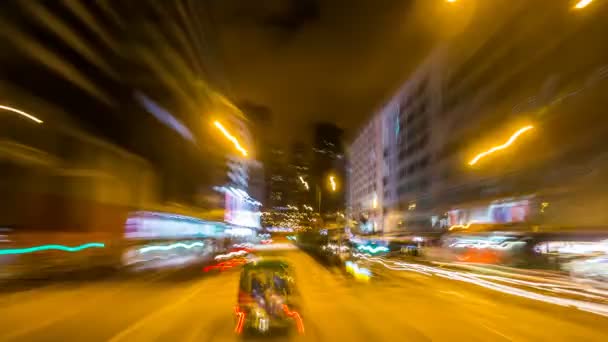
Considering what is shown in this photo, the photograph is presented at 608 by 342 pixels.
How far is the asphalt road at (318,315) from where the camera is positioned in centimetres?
979

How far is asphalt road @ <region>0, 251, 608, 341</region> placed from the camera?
979 centimetres

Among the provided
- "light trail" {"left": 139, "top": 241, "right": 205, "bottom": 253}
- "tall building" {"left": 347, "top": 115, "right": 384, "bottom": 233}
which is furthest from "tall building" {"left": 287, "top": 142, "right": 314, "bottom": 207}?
"light trail" {"left": 139, "top": 241, "right": 205, "bottom": 253}

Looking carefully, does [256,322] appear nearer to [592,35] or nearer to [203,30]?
[592,35]

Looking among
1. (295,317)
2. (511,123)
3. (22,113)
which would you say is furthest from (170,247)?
(511,123)

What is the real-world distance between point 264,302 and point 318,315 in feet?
11.3

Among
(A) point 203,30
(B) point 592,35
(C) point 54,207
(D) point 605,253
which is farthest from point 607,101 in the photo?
(A) point 203,30

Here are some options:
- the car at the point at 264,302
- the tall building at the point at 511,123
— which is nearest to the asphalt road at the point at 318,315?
the car at the point at 264,302

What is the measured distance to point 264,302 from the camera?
9.42 meters

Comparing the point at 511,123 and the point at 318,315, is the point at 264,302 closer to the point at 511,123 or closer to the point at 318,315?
the point at 318,315

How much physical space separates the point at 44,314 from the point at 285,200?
149499 millimetres

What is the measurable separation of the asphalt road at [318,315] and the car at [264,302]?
45 cm

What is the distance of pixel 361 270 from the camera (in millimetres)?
23625

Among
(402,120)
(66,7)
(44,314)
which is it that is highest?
(402,120)

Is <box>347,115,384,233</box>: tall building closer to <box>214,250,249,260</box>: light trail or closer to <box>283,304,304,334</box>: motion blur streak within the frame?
<box>214,250,249,260</box>: light trail
